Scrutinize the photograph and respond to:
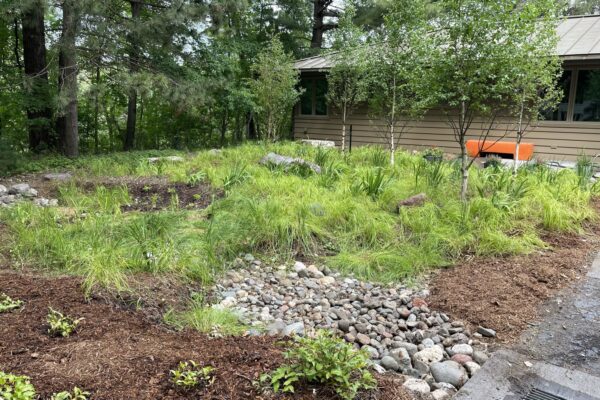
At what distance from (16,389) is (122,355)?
0.49 meters

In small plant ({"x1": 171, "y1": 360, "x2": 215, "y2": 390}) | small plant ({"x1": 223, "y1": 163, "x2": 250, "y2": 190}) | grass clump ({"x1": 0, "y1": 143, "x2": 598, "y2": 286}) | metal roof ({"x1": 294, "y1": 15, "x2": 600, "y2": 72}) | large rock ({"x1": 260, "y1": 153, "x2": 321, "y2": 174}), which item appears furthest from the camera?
metal roof ({"x1": 294, "y1": 15, "x2": 600, "y2": 72})

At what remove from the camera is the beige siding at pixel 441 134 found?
881cm

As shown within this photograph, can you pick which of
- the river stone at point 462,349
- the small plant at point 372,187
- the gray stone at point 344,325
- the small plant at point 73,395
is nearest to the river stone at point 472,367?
the river stone at point 462,349

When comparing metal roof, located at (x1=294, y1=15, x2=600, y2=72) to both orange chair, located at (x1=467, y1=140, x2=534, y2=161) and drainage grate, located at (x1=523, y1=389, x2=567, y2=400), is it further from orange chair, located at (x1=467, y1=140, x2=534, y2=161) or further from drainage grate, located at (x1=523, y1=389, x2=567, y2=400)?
drainage grate, located at (x1=523, y1=389, x2=567, y2=400)

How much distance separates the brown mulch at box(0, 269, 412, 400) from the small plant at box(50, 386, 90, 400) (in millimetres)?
34

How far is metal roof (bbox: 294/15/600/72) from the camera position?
8.05 metres

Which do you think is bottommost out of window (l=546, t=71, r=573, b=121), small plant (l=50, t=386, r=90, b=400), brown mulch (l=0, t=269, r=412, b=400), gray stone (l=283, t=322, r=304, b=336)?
gray stone (l=283, t=322, r=304, b=336)

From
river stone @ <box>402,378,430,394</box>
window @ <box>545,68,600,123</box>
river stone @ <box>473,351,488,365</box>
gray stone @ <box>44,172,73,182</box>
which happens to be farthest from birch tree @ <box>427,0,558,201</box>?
gray stone @ <box>44,172,73,182</box>

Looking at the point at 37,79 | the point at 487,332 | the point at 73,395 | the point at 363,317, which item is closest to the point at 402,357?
the point at 363,317

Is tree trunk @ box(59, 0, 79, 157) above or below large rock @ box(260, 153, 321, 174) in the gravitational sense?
above

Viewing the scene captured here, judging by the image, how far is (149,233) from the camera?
352cm

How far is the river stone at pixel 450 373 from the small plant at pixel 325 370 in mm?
534

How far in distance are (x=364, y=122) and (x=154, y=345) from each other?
10.6 metres

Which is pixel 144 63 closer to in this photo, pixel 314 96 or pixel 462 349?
pixel 314 96
